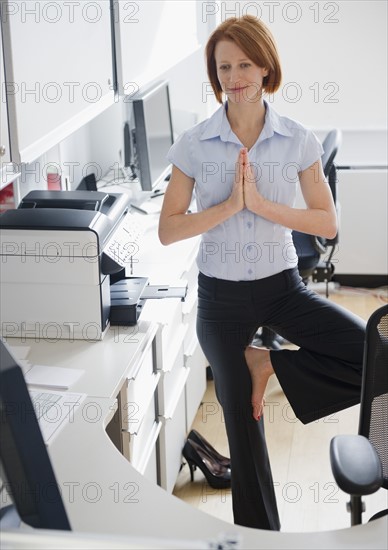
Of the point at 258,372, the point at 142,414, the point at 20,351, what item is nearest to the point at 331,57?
the point at 258,372

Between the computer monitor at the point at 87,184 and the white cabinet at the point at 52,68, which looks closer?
the white cabinet at the point at 52,68

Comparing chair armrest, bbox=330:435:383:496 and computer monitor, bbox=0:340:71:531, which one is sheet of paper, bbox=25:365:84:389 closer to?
chair armrest, bbox=330:435:383:496

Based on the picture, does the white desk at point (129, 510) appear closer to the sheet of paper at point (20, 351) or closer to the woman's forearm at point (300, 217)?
the sheet of paper at point (20, 351)

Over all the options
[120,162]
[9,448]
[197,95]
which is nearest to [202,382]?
[120,162]

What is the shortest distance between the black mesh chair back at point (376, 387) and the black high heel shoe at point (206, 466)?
4.21ft

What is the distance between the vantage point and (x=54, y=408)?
7.67 ft

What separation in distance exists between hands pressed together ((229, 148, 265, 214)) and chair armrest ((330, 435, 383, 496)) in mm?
900

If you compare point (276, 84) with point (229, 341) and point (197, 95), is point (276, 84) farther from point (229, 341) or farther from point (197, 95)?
point (197, 95)

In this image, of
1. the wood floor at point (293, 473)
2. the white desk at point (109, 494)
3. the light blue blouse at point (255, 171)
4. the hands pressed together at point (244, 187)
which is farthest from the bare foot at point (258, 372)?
the wood floor at point (293, 473)

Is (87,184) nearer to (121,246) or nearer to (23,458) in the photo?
(121,246)

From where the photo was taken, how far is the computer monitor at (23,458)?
1.37 metres

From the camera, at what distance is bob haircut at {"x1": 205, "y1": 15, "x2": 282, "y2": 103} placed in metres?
2.67

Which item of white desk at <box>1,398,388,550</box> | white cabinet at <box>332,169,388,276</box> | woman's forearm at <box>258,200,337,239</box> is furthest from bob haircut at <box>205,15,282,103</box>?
white cabinet at <box>332,169,388,276</box>

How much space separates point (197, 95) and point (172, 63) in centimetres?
71
